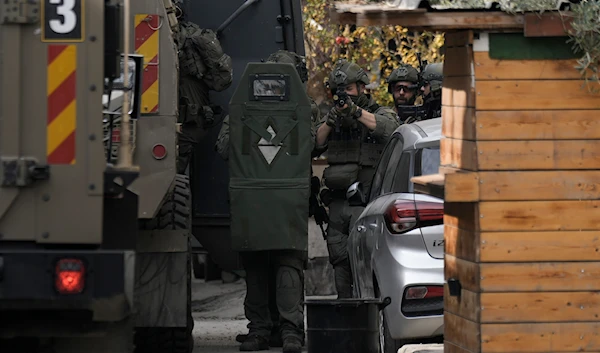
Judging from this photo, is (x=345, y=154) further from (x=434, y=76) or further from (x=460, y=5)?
(x=460, y=5)

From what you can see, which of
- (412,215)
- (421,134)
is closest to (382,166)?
(421,134)

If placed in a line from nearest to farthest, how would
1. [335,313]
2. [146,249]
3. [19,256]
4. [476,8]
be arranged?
[19,256], [476,8], [335,313], [146,249]

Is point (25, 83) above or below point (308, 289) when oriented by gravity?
above

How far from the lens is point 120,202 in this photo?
6.16 m

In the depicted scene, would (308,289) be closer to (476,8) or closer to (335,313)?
(335,313)

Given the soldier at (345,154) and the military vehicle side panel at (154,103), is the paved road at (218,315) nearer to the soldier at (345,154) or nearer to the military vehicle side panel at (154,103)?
the soldier at (345,154)

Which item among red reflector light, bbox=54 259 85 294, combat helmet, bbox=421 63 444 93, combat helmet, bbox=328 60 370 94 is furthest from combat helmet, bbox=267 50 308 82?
red reflector light, bbox=54 259 85 294

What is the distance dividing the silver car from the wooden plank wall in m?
1.94

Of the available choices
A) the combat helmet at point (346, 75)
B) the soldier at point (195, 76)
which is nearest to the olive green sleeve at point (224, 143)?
the soldier at point (195, 76)

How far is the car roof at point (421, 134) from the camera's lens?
8.88 m

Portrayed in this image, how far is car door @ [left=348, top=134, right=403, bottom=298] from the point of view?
30.4 ft

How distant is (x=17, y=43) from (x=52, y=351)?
4.80ft

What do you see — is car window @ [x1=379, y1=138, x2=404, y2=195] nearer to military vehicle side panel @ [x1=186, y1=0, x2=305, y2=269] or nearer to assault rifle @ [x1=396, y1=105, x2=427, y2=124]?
assault rifle @ [x1=396, y1=105, x2=427, y2=124]

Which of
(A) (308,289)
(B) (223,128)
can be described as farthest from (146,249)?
(A) (308,289)
